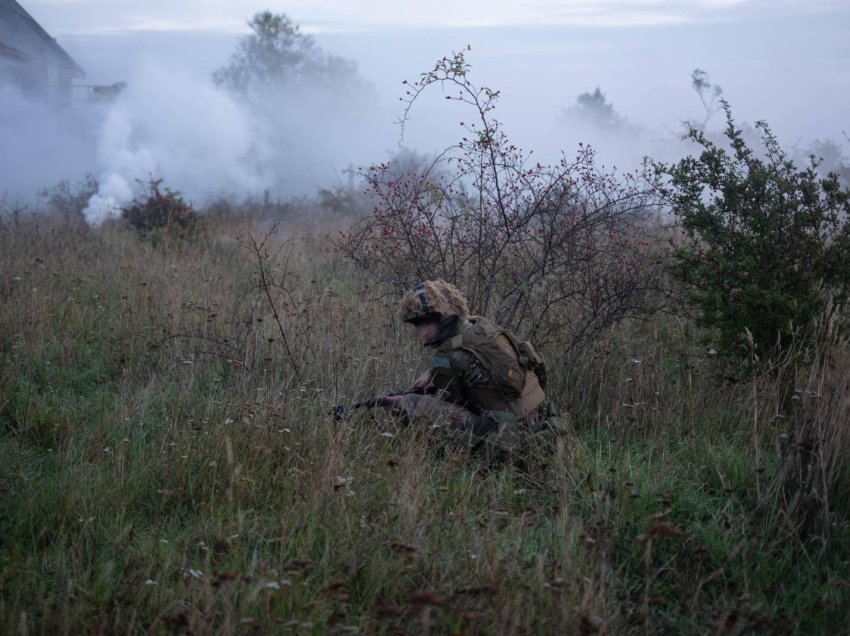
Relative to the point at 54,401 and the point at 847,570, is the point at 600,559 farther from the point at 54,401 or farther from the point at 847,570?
the point at 54,401

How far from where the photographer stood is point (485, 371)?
4.38 m

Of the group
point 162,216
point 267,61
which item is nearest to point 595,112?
point 267,61

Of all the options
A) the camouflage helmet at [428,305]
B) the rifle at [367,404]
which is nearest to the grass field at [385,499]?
the rifle at [367,404]

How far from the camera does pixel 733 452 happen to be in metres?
4.42

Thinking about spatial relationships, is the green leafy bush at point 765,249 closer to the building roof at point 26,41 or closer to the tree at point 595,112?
the building roof at point 26,41

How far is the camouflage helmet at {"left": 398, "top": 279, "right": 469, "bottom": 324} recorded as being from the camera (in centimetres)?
446

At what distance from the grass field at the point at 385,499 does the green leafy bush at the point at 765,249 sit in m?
0.40

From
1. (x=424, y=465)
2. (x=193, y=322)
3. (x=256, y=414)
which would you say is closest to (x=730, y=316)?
(x=424, y=465)

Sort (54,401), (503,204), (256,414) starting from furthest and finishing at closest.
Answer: (503,204) < (54,401) < (256,414)

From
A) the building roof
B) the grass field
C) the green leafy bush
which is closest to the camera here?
the grass field

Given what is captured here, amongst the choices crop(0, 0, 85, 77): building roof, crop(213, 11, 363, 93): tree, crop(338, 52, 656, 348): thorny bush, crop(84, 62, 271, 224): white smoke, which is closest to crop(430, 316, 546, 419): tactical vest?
crop(338, 52, 656, 348): thorny bush

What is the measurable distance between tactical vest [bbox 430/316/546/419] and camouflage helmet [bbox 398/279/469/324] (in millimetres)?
120

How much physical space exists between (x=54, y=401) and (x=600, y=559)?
3624 mm

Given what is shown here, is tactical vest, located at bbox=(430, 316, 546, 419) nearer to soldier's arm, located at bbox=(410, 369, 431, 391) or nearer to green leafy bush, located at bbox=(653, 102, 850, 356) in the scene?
soldier's arm, located at bbox=(410, 369, 431, 391)
